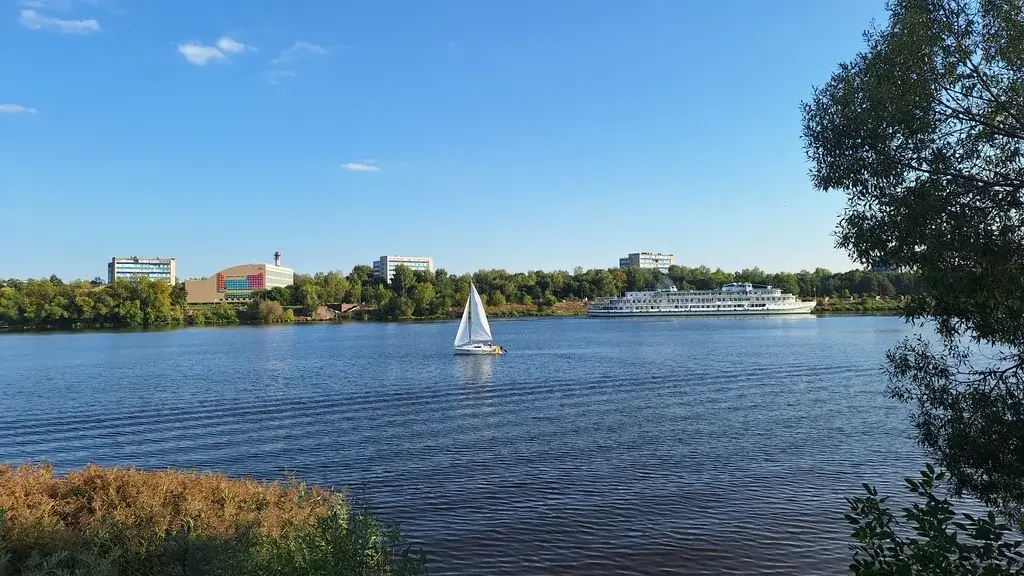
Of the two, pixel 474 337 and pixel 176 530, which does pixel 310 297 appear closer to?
pixel 474 337

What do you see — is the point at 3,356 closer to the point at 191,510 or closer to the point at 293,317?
the point at 191,510

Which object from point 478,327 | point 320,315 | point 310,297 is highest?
point 310,297

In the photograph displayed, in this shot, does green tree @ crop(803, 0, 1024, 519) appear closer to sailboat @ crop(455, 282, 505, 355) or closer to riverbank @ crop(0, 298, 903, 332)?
sailboat @ crop(455, 282, 505, 355)

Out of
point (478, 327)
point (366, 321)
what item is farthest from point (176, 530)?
point (366, 321)

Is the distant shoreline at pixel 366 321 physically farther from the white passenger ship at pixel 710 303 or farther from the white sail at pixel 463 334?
the white sail at pixel 463 334

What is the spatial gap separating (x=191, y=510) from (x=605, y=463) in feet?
49.1

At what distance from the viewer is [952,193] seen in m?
9.15

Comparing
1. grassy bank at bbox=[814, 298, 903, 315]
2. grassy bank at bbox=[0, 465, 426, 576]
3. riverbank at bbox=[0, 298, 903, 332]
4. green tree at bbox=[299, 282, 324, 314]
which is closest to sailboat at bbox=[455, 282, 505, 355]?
A: grassy bank at bbox=[0, 465, 426, 576]

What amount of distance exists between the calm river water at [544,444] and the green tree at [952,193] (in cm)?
656

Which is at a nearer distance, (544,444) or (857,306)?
(544,444)

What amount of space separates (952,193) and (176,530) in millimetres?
13233

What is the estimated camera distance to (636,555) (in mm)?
15742

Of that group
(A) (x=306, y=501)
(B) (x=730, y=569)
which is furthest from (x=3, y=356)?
(B) (x=730, y=569)

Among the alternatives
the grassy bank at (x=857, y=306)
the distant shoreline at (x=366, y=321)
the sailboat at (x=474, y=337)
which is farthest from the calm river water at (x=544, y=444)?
the grassy bank at (x=857, y=306)
